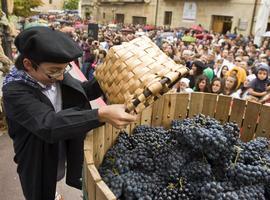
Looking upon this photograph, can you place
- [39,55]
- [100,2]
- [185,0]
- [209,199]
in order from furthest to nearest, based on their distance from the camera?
[100,2] → [185,0] → [39,55] → [209,199]

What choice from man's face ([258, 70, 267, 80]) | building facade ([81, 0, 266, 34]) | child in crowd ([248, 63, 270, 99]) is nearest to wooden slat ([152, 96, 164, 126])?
child in crowd ([248, 63, 270, 99])

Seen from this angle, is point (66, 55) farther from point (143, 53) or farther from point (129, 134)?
point (129, 134)

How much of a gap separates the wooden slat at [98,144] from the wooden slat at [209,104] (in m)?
1.11

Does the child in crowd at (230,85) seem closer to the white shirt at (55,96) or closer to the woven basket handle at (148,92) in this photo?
the white shirt at (55,96)

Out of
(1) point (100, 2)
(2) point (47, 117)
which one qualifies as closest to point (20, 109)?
(2) point (47, 117)

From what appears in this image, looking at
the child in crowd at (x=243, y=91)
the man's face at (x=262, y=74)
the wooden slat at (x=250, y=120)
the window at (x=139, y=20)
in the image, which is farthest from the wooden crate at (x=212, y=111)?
the window at (x=139, y=20)

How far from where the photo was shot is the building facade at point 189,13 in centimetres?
2795

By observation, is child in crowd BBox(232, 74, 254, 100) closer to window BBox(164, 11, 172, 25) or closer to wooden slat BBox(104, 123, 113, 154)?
wooden slat BBox(104, 123, 113, 154)

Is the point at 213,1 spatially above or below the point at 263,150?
above

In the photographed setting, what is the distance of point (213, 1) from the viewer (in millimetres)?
30438

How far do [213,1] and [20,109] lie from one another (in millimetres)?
31710

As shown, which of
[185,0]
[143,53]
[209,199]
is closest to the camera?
[209,199]

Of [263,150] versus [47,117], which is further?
[263,150]

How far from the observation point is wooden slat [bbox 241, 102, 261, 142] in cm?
256
